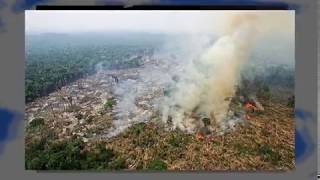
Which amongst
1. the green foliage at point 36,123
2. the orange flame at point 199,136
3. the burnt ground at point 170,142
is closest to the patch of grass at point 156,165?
the burnt ground at point 170,142

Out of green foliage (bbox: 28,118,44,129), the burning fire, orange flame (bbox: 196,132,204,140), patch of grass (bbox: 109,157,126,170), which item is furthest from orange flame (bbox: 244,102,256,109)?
green foliage (bbox: 28,118,44,129)

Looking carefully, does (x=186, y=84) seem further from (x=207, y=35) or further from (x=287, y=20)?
(x=287, y=20)

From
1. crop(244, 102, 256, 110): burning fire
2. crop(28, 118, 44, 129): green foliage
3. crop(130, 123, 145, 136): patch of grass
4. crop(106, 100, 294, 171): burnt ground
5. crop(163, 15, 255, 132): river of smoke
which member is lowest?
crop(106, 100, 294, 171): burnt ground

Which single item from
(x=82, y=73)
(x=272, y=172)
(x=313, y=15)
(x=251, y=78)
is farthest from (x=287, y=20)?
(x=82, y=73)

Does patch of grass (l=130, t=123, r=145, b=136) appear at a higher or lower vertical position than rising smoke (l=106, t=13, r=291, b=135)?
lower

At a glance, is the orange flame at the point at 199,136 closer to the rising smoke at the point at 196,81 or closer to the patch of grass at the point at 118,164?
the rising smoke at the point at 196,81

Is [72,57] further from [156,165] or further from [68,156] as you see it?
[156,165]

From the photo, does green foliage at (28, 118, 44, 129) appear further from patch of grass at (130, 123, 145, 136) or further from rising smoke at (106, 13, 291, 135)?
patch of grass at (130, 123, 145, 136)
